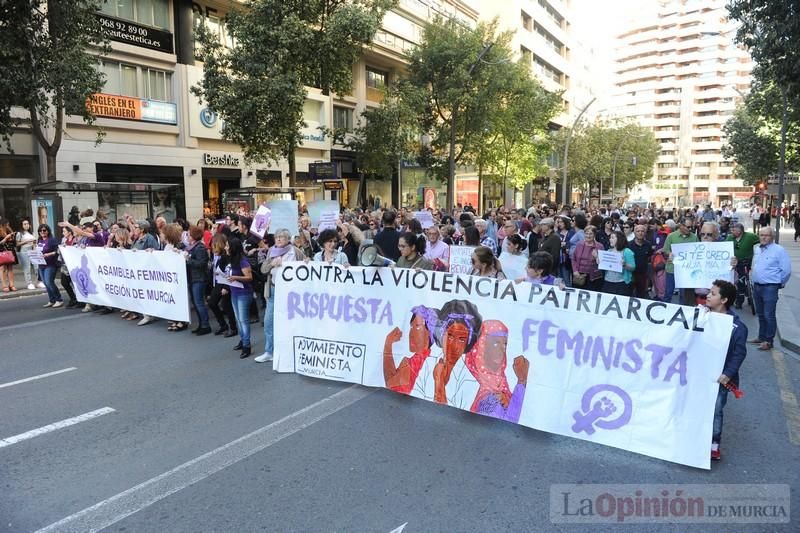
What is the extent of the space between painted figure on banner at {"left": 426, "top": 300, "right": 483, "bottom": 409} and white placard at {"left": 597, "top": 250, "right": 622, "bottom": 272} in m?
3.67

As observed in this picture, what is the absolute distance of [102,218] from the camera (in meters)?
15.4

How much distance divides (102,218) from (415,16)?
28.7m

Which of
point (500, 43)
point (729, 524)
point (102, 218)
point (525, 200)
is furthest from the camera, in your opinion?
point (525, 200)

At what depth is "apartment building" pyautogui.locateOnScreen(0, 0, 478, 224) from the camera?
19.7 meters

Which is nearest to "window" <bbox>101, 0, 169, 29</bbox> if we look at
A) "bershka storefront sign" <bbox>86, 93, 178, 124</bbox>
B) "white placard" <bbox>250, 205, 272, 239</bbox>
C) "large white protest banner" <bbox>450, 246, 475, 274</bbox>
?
"bershka storefront sign" <bbox>86, 93, 178, 124</bbox>

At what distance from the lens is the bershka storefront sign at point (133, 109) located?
22.3m

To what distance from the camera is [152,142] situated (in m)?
24.6

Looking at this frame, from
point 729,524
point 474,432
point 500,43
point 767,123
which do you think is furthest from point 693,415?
point 767,123

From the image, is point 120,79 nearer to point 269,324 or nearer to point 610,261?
point 269,324

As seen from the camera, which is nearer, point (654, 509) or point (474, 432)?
point (654, 509)

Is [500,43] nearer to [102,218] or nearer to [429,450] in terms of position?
[102,218]

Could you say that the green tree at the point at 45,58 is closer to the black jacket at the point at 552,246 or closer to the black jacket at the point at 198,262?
the black jacket at the point at 198,262

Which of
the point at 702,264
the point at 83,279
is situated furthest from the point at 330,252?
the point at 83,279

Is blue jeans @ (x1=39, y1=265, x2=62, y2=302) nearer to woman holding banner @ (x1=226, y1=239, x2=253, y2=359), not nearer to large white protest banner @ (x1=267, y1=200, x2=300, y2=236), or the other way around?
large white protest banner @ (x1=267, y1=200, x2=300, y2=236)
